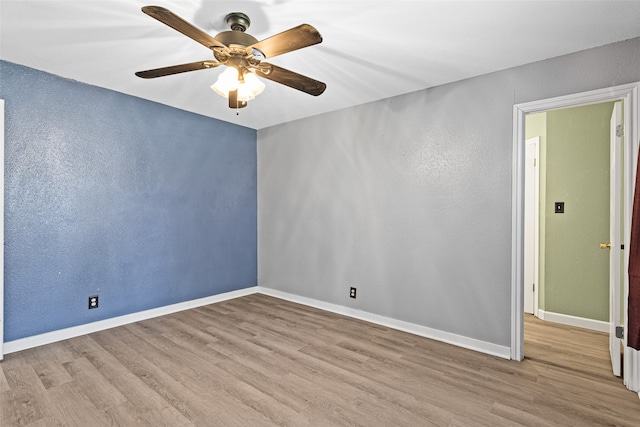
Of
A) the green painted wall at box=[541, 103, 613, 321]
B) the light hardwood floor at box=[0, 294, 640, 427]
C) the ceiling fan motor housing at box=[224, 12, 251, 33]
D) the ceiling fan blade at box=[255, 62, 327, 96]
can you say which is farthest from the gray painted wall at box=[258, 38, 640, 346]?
the ceiling fan motor housing at box=[224, 12, 251, 33]

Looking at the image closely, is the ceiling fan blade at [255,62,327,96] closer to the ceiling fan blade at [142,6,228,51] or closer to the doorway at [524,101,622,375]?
the ceiling fan blade at [142,6,228,51]

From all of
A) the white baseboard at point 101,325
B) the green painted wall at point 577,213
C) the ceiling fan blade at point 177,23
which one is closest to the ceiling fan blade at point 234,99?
the ceiling fan blade at point 177,23

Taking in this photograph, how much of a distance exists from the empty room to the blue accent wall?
20mm

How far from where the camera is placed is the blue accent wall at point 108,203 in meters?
2.79

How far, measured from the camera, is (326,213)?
13.0 feet

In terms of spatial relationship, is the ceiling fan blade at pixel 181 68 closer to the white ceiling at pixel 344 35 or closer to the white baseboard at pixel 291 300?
the white ceiling at pixel 344 35

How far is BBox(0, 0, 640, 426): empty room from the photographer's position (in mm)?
2012

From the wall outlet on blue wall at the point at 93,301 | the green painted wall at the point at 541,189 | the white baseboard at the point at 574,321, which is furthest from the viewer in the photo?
the green painted wall at the point at 541,189

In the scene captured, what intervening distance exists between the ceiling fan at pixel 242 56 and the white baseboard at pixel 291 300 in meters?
2.36

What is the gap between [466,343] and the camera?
9.46ft

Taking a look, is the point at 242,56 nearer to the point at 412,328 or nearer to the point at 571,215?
the point at 412,328

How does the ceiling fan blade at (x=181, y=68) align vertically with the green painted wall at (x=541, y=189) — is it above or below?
above

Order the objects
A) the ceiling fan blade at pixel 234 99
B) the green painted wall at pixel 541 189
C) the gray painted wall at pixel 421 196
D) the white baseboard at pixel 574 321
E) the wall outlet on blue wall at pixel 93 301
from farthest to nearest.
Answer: the green painted wall at pixel 541 189, the white baseboard at pixel 574 321, the wall outlet on blue wall at pixel 93 301, the gray painted wall at pixel 421 196, the ceiling fan blade at pixel 234 99

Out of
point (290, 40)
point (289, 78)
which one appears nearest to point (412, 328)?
point (289, 78)
